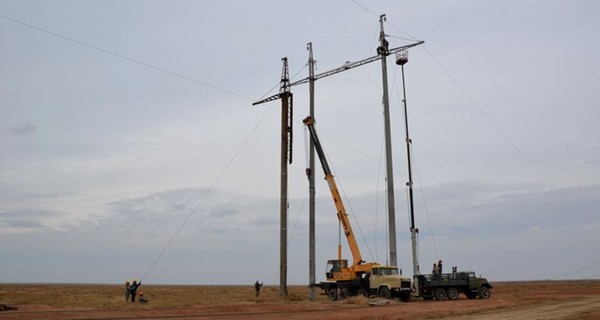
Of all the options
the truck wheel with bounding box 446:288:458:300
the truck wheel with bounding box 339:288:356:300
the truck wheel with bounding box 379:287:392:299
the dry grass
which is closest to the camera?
the dry grass

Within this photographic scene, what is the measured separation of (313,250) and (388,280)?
27.3ft

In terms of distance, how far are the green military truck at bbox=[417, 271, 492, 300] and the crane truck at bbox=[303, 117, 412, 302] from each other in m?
2.52

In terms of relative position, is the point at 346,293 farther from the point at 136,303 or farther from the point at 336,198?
the point at 136,303

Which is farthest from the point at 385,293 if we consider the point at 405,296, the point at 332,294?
the point at 332,294

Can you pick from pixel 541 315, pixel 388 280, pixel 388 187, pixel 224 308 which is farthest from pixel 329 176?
pixel 541 315

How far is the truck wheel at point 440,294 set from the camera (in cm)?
4150

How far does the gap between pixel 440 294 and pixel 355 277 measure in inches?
262

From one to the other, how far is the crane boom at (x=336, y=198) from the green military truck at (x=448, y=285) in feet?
17.2

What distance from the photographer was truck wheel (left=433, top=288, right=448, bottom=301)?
4150cm

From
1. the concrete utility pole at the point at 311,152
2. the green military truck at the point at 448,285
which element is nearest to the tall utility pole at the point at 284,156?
the concrete utility pole at the point at 311,152

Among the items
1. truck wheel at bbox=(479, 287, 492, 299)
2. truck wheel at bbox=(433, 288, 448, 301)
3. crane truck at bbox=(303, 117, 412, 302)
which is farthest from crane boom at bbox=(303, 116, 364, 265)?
truck wheel at bbox=(479, 287, 492, 299)

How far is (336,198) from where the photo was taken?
44.1 metres

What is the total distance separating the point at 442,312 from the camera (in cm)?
2744

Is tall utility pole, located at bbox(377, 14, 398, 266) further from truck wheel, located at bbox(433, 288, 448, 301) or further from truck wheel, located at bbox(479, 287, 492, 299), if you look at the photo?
truck wheel, located at bbox(479, 287, 492, 299)
